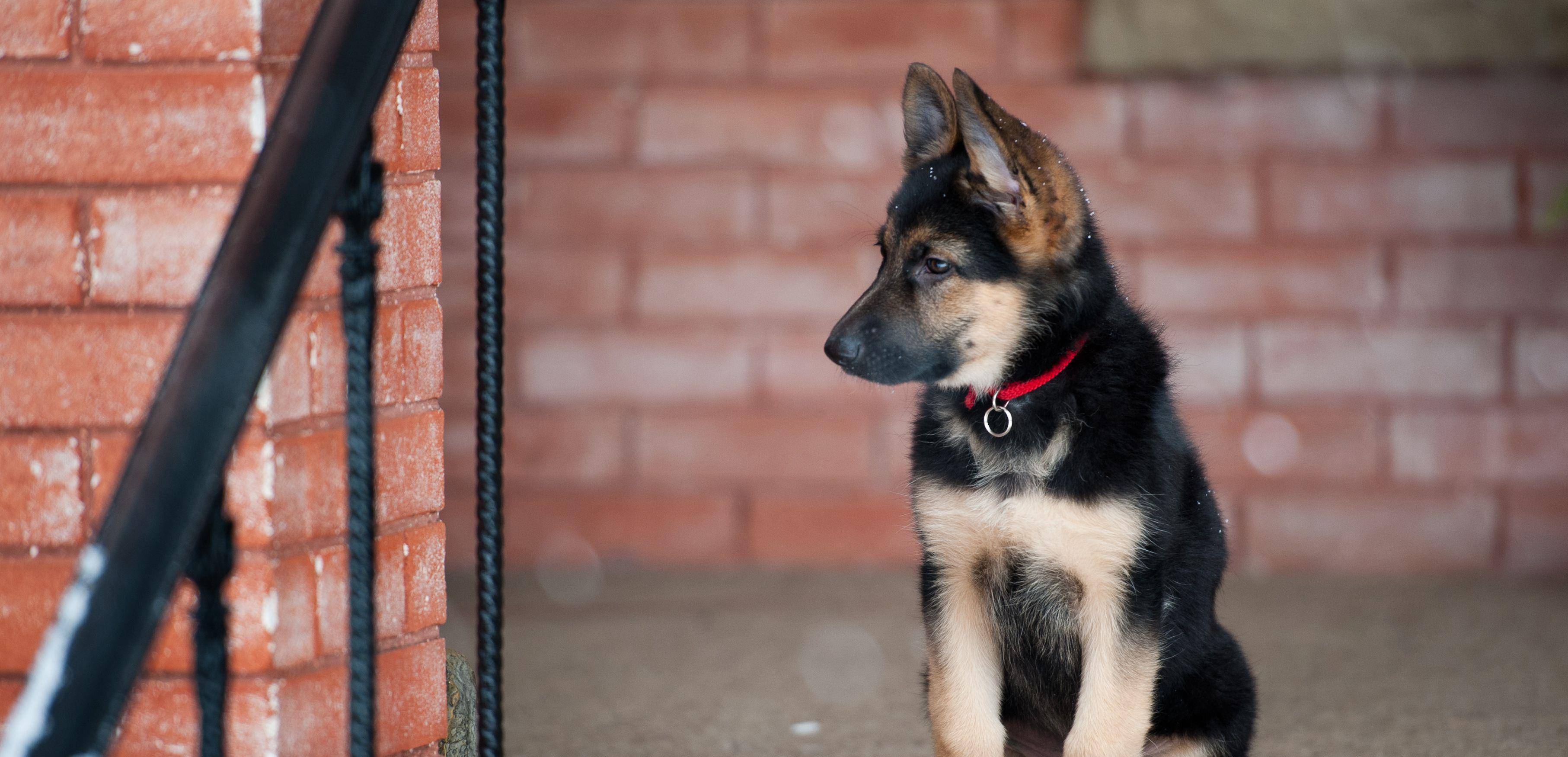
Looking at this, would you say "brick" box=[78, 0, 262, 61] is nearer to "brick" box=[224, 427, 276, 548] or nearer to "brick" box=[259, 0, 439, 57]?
"brick" box=[259, 0, 439, 57]

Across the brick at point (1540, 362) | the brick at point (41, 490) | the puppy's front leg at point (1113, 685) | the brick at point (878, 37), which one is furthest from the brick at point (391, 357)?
the brick at point (1540, 362)

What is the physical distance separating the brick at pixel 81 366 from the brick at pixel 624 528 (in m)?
3.01

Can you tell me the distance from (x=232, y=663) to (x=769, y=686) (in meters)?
1.90

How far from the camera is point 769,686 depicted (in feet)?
11.5

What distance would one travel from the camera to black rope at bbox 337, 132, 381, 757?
1596 mm

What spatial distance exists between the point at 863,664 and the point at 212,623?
2.43 metres

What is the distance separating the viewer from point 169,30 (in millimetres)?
1779

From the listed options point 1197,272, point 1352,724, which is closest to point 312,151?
point 1352,724


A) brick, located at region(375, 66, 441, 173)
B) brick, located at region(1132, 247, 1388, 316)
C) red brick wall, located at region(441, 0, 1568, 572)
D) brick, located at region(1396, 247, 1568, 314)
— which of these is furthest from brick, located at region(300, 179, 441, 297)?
brick, located at region(1396, 247, 1568, 314)

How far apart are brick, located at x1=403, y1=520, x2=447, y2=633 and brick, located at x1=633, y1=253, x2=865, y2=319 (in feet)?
8.57

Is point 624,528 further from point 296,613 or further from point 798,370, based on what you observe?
point 296,613

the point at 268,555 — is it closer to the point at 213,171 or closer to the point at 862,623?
the point at 213,171

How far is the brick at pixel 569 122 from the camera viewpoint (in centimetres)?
471

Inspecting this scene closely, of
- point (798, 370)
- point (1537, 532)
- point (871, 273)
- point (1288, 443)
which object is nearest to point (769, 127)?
point (871, 273)
